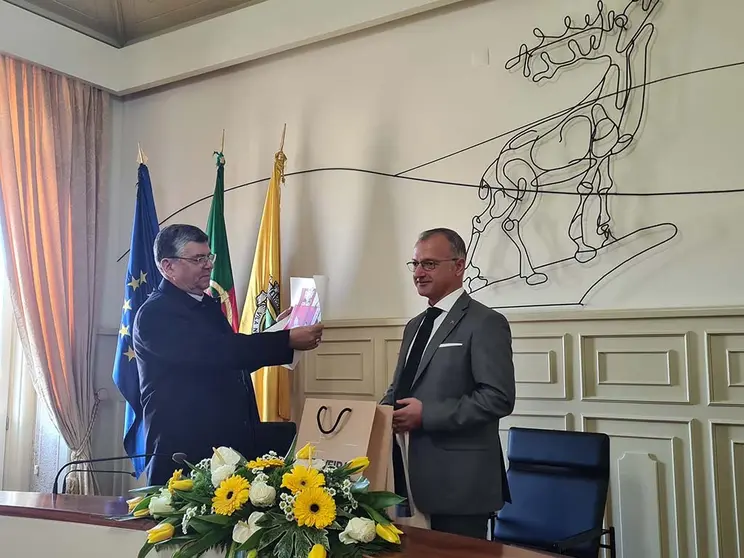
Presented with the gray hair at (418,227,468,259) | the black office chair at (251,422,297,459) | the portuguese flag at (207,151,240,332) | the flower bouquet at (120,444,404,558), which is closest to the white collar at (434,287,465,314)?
the gray hair at (418,227,468,259)

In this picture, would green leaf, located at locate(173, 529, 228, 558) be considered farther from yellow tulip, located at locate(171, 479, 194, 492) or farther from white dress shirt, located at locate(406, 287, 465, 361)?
white dress shirt, located at locate(406, 287, 465, 361)

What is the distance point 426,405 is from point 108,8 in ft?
11.8

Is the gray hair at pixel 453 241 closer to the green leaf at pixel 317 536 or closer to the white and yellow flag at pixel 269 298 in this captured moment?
the green leaf at pixel 317 536

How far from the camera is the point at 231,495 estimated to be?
51.7 inches

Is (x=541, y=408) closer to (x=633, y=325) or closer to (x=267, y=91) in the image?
(x=633, y=325)

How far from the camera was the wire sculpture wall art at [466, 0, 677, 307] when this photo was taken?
2963 mm

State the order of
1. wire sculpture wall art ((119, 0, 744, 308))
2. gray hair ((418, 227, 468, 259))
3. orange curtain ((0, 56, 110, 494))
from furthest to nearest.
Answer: orange curtain ((0, 56, 110, 494)) → wire sculpture wall art ((119, 0, 744, 308)) → gray hair ((418, 227, 468, 259))

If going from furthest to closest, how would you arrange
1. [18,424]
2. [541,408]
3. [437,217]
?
[18,424] → [437,217] → [541,408]

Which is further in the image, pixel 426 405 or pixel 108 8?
pixel 108 8

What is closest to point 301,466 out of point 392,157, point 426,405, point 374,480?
point 374,480

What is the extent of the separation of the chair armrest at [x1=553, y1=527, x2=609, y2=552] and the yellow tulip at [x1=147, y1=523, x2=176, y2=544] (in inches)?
52.0

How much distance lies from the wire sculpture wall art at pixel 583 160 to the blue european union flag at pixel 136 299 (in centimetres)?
187

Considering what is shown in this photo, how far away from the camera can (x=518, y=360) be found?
3086 mm

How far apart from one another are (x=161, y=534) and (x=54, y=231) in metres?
3.20
